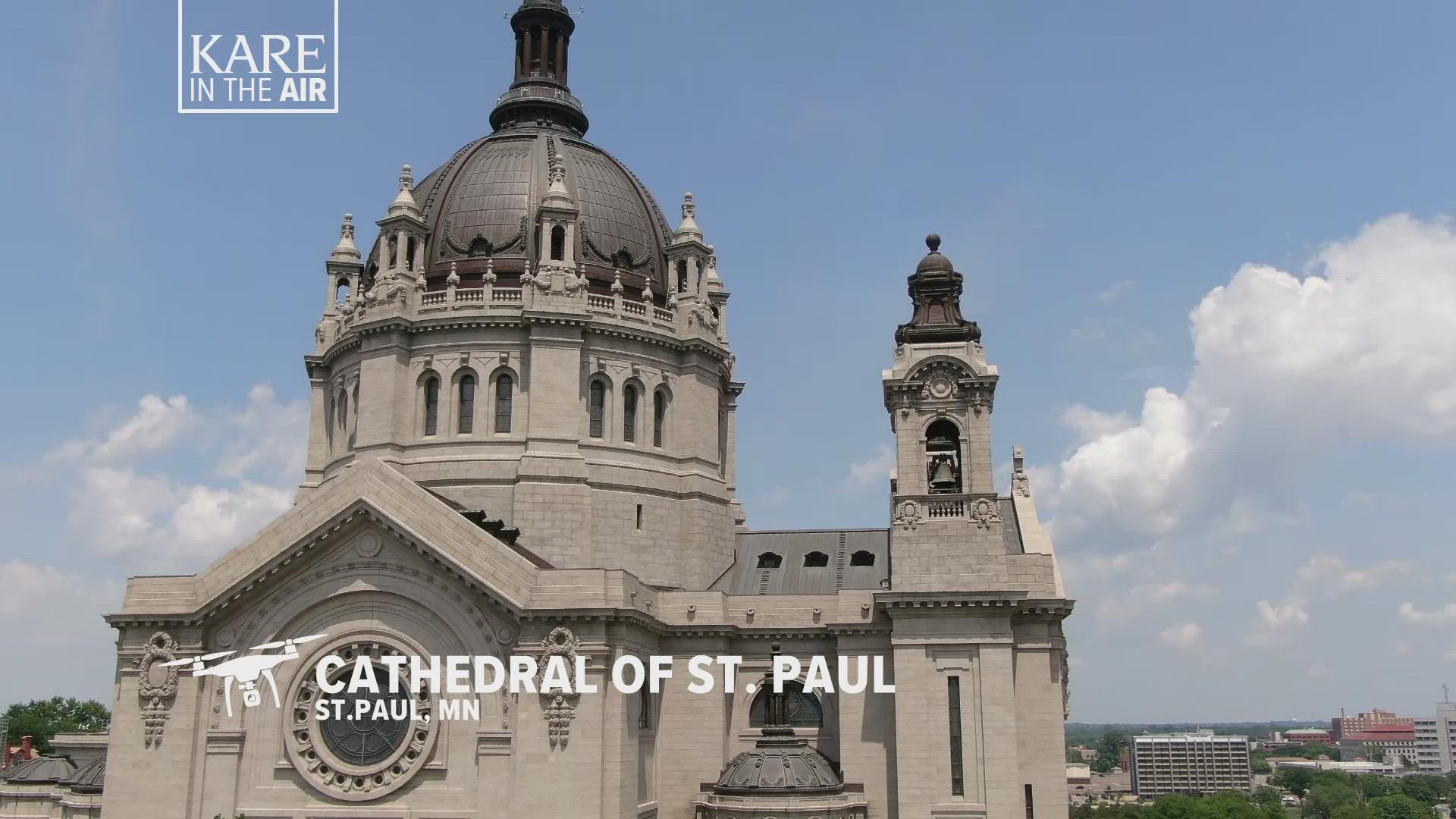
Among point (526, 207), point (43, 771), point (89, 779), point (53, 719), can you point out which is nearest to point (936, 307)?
point (526, 207)

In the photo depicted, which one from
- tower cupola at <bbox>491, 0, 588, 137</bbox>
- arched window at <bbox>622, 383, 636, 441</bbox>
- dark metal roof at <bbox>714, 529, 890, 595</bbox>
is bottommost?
dark metal roof at <bbox>714, 529, 890, 595</bbox>

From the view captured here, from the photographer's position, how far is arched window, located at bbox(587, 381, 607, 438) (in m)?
50.0

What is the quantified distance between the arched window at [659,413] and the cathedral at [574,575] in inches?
6.2

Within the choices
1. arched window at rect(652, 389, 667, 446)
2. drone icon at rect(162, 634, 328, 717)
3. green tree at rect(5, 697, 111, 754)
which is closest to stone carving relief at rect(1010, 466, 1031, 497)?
arched window at rect(652, 389, 667, 446)

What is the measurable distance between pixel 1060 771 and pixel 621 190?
29.9 metres

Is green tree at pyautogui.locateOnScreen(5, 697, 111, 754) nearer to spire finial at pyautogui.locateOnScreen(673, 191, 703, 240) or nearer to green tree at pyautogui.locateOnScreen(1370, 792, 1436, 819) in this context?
spire finial at pyautogui.locateOnScreen(673, 191, 703, 240)

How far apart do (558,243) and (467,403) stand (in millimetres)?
7389

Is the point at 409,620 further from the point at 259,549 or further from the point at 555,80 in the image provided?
the point at 555,80

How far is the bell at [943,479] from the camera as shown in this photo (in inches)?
1777

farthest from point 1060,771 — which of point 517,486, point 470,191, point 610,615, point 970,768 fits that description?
point 470,191

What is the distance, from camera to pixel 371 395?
49.6 metres

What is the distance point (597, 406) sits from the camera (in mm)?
50406

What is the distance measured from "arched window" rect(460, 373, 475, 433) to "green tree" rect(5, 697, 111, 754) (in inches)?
2867

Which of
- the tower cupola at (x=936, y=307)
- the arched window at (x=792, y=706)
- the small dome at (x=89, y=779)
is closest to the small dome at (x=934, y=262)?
the tower cupola at (x=936, y=307)
